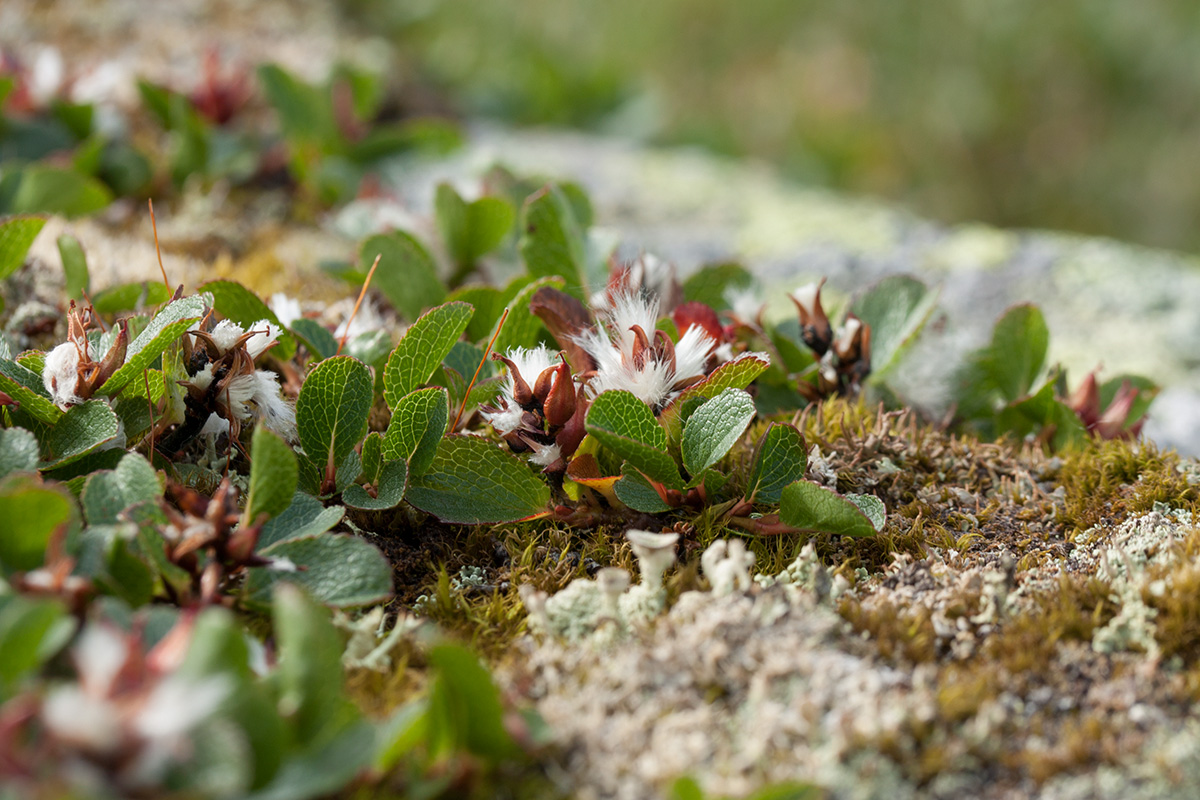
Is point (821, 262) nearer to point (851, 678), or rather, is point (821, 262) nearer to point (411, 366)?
→ point (411, 366)

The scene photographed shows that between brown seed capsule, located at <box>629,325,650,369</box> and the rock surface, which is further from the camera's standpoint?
the rock surface

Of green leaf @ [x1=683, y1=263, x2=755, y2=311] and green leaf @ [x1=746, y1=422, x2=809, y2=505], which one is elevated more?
green leaf @ [x1=683, y1=263, x2=755, y2=311]

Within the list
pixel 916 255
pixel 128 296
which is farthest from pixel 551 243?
pixel 916 255

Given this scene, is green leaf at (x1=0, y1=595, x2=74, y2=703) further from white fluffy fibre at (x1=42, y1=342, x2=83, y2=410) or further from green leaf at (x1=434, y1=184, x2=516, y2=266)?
green leaf at (x1=434, y1=184, x2=516, y2=266)

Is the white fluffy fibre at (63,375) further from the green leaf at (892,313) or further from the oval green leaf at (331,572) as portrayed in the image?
the green leaf at (892,313)

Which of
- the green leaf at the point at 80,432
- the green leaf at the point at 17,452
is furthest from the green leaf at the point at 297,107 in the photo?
the green leaf at the point at 17,452

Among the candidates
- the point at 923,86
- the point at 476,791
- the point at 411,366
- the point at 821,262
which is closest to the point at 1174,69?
the point at 923,86

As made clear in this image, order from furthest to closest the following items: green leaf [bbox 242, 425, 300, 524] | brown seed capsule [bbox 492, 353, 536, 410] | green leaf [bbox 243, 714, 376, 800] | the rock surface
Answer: the rock surface, brown seed capsule [bbox 492, 353, 536, 410], green leaf [bbox 242, 425, 300, 524], green leaf [bbox 243, 714, 376, 800]

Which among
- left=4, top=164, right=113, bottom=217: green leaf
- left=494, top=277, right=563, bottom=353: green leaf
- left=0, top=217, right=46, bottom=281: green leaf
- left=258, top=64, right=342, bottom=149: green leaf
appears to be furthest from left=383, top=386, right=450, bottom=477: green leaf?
left=258, top=64, right=342, bottom=149: green leaf
